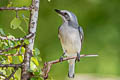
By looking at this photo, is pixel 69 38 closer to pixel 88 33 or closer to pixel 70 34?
pixel 70 34

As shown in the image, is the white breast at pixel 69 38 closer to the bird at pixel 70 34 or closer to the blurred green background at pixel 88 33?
the bird at pixel 70 34

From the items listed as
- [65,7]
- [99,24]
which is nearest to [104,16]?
[99,24]

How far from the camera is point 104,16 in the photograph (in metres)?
6.45

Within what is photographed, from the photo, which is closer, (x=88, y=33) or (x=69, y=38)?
(x=69, y=38)

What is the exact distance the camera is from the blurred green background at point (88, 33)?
17.9 ft

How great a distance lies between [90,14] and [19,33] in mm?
1336

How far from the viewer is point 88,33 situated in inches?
236

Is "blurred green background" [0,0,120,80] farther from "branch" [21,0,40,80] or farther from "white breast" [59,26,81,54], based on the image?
"branch" [21,0,40,80]

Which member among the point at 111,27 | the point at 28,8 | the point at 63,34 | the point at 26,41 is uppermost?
the point at 28,8

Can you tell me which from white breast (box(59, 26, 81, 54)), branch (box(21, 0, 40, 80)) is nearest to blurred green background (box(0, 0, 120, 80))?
white breast (box(59, 26, 81, 54))

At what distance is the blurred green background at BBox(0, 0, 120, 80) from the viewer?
5.47 m

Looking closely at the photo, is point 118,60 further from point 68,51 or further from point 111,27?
point 68,51

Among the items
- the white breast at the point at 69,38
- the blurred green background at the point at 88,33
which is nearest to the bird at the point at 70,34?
the white breast at the point at 69,38

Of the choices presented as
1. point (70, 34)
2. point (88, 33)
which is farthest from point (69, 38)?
point (88, 33)
